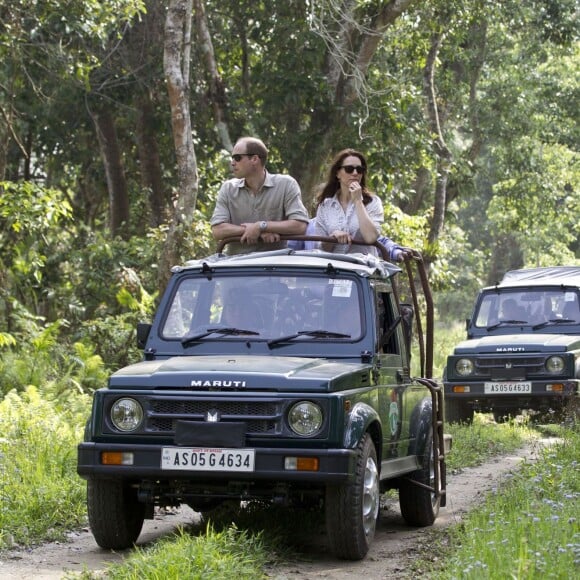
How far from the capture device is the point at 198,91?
21266mm

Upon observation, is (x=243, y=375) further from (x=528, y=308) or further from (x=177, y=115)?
(x=528, y=308)

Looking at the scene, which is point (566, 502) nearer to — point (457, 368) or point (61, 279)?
point (457, 368)

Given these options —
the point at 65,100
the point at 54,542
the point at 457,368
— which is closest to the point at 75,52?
the point at 65,100

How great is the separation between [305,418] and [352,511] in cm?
56

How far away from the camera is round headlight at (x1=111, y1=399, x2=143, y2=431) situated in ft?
22.5

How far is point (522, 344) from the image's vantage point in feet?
50.3

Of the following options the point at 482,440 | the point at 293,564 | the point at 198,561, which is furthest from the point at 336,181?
the point at 482,440

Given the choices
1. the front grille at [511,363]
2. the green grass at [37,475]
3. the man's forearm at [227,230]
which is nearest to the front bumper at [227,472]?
the green grass at [37,475]

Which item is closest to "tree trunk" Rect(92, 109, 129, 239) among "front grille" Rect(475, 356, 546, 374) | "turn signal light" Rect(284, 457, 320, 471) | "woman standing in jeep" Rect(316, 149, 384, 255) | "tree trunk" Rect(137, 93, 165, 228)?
"tree trunk" Rect(137, 93, 165, 228)

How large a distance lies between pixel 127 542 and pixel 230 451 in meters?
1.11

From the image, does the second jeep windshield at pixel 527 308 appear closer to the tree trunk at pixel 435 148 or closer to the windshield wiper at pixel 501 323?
the windshield wiper at pixel 501 323

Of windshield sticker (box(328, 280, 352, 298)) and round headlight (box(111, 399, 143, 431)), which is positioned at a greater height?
windshield sticker (box(328, 280, 352, 298))

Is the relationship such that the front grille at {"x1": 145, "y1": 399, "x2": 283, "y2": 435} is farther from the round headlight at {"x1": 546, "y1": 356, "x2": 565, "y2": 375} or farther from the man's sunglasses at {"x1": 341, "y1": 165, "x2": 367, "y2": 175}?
the round headlight at {"x1": 546, "y1": 356, "x2": 565, "y2": 375}

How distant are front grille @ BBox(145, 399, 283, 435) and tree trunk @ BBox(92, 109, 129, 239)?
16122 millimetres
